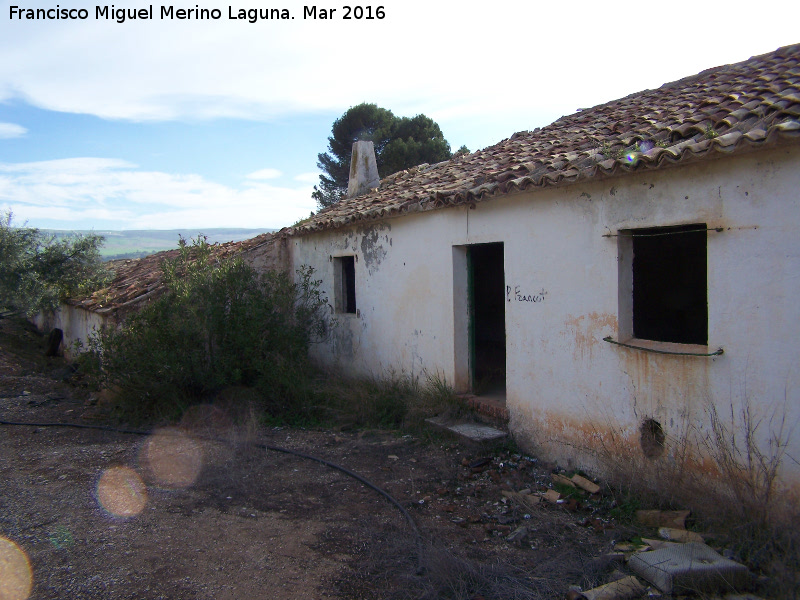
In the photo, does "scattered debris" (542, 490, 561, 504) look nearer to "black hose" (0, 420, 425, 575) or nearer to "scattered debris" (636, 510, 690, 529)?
"scattered debris" (636, 510, 690, 529)

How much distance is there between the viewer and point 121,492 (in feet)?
18.3

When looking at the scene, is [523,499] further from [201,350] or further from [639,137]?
[201,350]

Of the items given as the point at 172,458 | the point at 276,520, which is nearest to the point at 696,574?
the point at 276,520

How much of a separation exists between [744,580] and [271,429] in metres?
5.86

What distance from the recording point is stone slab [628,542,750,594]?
138 inches

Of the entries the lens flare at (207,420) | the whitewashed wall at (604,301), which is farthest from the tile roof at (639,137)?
the lens flare at (207,420)

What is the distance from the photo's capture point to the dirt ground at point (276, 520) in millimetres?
3809

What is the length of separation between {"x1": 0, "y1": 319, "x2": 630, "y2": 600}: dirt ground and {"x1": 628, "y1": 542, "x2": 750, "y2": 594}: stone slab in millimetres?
386

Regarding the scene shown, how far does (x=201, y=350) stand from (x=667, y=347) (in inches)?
248

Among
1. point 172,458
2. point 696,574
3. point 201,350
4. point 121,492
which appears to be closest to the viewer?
point 696,574

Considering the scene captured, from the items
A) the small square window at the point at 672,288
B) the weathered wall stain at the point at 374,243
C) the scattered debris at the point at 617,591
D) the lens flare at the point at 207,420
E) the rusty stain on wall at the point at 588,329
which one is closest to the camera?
the scattered debris at the point at 617,591

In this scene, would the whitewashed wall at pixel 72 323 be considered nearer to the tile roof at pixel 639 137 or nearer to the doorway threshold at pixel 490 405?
the tile roof at pixel 639 137

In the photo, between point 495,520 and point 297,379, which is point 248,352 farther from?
point 495,520

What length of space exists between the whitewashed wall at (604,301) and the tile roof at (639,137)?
0.84 ft
